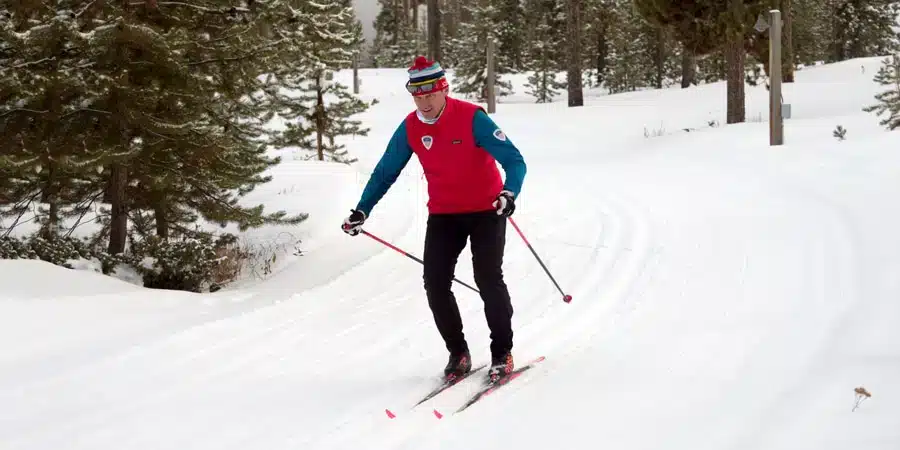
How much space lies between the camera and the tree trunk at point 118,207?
8984 mm

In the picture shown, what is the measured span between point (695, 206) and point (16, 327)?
7.74m

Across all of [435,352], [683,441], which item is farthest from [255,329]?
[683,441]

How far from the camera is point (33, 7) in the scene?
783 cm

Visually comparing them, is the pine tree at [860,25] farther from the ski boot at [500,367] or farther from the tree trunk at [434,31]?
the ski boot at [500,367]

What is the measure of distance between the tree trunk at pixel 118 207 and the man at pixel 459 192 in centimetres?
477

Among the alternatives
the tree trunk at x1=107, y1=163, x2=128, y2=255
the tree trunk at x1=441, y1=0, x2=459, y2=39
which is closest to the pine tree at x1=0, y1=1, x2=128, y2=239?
the tree trunk at x1=107, y1=163, x2=128, y2=255

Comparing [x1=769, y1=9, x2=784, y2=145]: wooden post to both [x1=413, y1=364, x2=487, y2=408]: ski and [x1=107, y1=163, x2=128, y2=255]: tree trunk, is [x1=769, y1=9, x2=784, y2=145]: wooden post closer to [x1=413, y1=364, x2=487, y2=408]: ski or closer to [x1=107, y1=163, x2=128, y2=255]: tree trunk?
[x1=107, y1=163, x2=128, y2=255]: tree trunk

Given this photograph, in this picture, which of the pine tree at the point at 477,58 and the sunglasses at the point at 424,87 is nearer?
the sunglasses at the point at 424,87

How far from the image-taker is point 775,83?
45.1ft

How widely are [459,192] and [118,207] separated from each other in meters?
5.49

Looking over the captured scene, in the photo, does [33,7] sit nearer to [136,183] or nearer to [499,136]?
[136,183]

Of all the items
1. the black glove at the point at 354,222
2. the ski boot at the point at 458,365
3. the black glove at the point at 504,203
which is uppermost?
the black glove at the point at 504,203

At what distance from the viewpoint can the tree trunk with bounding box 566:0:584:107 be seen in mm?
27766

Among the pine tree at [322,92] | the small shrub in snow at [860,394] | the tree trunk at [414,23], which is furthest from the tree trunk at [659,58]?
the small shrub in snow at [860,394]
